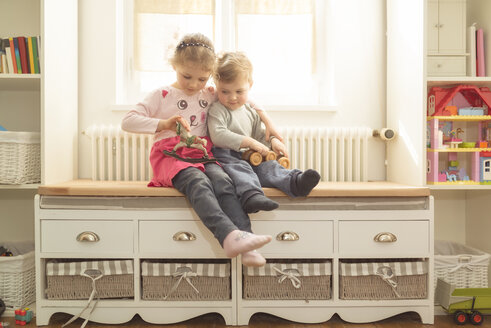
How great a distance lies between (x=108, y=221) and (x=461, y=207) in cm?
185

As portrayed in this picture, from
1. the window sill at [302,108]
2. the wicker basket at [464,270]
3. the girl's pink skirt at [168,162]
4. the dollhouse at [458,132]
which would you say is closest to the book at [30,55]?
the window sill at [302,108]

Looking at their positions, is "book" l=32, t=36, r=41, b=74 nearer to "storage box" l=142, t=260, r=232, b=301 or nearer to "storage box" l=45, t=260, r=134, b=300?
"storage box" l=45, t=260, r=134, b=300

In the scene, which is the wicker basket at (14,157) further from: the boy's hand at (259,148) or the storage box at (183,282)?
the boy's hand at (259,148)

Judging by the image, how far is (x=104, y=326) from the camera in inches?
68.6

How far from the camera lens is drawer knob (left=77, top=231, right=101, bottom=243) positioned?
67.7 inches

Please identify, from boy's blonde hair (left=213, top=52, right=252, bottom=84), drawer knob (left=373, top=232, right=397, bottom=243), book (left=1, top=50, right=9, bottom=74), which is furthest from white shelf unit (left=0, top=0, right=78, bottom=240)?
drawer knob (left=373, top=232, right=397, bottom=243)

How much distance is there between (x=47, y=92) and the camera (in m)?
1.89

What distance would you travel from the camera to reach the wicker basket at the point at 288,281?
174 centimetres

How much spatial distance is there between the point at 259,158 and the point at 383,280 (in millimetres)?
726

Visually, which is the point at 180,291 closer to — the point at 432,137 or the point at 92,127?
the point at 92,127

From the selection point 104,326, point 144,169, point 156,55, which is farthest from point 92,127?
point 104,326

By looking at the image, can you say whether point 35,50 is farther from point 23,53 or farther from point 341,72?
point 341,72

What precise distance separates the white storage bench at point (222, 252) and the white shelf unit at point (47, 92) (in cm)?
30

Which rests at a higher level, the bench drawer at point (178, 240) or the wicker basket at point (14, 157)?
the wicker basket at point (14, 157)
